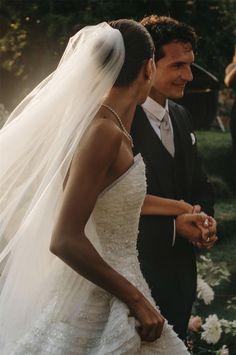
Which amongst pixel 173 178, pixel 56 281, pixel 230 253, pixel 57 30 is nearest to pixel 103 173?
pixel 56 281

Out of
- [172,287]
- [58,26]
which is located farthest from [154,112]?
[58,26]

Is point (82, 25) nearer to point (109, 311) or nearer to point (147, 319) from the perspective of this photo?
point (109, 311)

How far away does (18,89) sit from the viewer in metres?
10.4

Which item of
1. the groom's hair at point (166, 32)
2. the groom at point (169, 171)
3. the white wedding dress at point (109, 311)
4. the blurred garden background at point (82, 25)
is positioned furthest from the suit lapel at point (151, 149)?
the blurred garden background at point (82, 25)

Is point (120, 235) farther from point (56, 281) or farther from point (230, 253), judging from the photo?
point (230, 253)

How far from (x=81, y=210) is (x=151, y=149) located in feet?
5.89

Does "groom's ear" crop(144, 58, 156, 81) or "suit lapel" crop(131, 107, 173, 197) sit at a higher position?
"groom's ear" crop(144, 58, 156, 81)

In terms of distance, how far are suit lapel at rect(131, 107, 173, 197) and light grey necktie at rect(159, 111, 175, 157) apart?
0.07 meters

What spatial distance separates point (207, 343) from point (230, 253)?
11.2 feet

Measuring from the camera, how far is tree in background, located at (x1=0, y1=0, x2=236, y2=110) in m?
9.69

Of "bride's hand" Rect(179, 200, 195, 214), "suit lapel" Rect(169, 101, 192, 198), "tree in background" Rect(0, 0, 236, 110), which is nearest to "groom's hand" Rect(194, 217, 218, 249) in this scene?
"bride's hand" Rect(179, 200, 195, 214)

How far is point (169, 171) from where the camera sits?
183 inches

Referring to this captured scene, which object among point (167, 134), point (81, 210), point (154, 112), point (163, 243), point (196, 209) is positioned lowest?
point (163, 243)

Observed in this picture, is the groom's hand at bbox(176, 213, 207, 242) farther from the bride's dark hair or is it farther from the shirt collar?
the bride's dark hair
